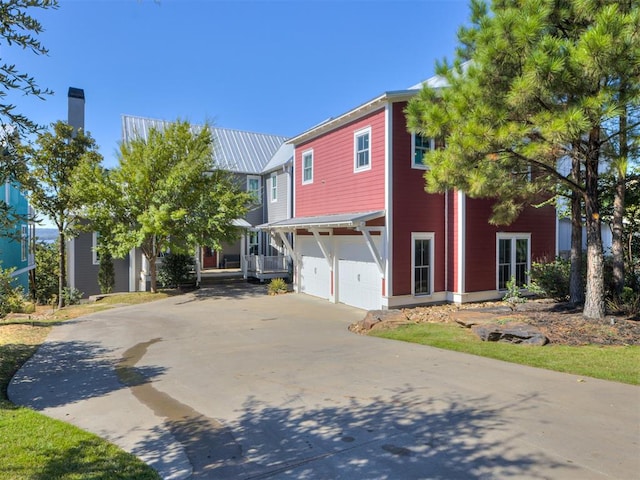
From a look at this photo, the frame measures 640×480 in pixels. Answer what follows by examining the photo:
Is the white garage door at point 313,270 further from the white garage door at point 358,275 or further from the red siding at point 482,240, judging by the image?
the red siding at point 482,240

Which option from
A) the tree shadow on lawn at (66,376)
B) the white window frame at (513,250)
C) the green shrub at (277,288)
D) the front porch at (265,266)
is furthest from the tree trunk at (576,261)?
the front porch at (265,266)

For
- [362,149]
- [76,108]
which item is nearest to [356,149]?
[362,149]

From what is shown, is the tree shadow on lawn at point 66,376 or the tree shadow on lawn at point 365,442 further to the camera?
the tree shadow on lawn at point 66,376

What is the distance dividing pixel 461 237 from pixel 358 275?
142 inches

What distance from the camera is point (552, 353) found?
24.9 ft

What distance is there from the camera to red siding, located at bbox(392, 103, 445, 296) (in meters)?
12.9

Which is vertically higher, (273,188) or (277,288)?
(273,188)

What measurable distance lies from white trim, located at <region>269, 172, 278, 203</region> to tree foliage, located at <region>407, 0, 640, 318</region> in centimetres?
1310

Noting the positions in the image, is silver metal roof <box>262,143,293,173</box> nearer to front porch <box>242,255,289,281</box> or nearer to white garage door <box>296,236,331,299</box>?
front porch <box>242,255,289,281</box>

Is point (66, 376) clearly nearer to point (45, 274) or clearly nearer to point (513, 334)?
point (513, 334)

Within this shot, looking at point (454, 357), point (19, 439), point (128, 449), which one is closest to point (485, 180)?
point (454, 357)

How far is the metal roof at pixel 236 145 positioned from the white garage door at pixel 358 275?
10386mm

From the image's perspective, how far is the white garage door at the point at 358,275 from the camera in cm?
1345

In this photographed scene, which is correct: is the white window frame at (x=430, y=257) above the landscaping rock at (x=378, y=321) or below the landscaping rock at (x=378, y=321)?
above
